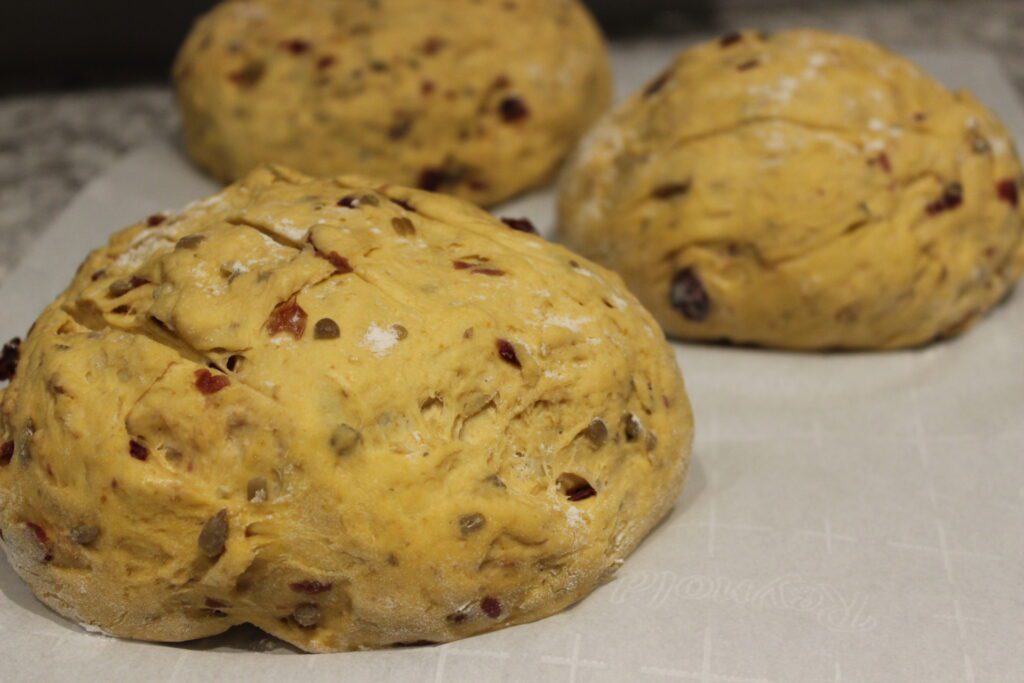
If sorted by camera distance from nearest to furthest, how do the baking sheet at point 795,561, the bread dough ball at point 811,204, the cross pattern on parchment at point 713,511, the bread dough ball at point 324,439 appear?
1. the bread dough ball at point 324,439
2. the baking sheet at point 795,561
3. the cross pattern on parchment at point 713,511
4. the bread dough ball at point 811,204

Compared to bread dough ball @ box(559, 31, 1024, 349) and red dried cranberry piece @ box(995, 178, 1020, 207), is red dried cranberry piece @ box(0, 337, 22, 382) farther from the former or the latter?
red dried cranberry piece @ box(995, 178, 1020, 207)

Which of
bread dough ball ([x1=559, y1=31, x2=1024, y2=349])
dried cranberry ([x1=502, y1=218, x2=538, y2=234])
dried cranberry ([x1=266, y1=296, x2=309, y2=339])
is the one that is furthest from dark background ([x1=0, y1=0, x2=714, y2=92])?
dried cranberry ([x1=266, y1=296, x2=309, y2=339])

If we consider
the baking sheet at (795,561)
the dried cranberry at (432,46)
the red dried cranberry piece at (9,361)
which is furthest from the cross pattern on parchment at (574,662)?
the dried cranberry at (432,46)

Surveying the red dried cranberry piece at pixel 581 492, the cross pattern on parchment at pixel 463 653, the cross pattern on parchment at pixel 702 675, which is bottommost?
the cross pattern on parchment at pixel 702 675

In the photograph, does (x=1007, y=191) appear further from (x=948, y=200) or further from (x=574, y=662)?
→ (x=574, y=662)

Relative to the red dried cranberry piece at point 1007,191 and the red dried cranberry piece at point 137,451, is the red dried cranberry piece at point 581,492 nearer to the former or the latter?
the red dried cranberry piece at point 137,451

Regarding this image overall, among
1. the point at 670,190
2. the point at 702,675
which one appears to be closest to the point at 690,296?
the point at 670,190

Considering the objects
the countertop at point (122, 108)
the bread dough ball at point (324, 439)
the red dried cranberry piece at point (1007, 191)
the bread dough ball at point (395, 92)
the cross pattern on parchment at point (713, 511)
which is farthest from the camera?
the countertop at point (122, 108)
